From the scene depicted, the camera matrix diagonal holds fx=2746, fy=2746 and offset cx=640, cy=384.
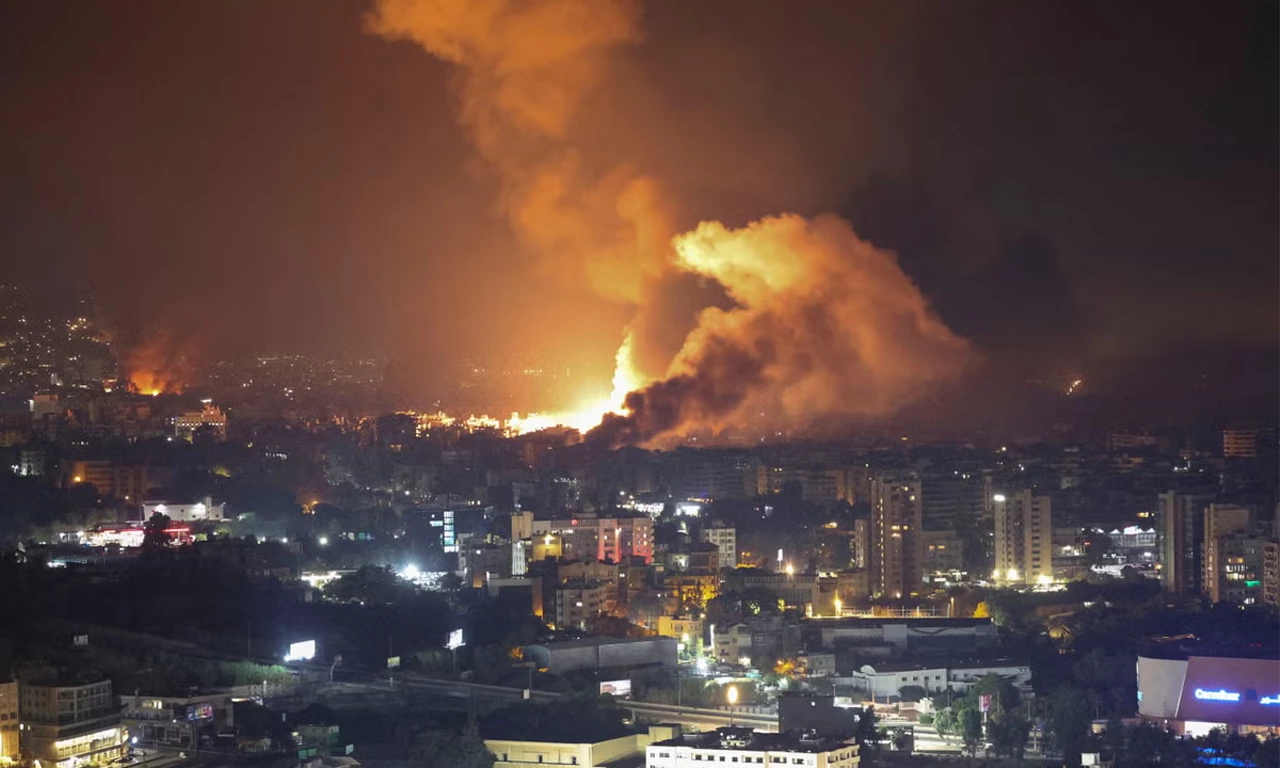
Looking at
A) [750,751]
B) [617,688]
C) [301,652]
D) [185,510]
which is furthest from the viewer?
[185,510]

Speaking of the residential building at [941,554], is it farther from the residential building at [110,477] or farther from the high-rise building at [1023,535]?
the residential building at [110,477]

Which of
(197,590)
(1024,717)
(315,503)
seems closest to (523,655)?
(197,590)

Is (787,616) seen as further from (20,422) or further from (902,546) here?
(20,422)

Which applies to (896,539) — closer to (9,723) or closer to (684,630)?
(684,630)

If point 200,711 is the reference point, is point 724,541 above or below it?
above

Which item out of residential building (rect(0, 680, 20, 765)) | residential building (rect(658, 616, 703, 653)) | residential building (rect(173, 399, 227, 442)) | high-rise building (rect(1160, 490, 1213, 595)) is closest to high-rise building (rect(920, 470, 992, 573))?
high-rise building (rect(1160, 490, 1213, 595))

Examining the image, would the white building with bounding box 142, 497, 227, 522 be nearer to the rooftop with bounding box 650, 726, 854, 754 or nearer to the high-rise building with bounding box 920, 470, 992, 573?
the high-rise building with bounding box 920, 470, 992, 573

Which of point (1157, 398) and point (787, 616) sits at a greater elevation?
point (1157, 398)

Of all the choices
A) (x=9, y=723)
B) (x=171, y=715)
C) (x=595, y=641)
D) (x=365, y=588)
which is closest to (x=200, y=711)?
(x=171, y=715)
